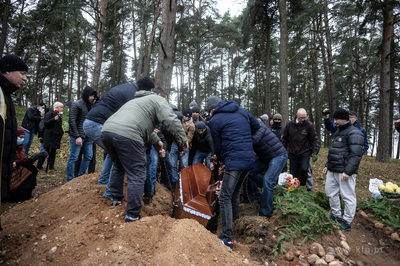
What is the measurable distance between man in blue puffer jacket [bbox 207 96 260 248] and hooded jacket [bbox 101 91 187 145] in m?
0.72

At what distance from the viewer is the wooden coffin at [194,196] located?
348 centimetres

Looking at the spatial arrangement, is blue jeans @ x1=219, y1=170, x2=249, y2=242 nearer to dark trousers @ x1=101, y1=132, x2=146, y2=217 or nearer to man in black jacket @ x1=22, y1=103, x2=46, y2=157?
dark trousers @ x1=101, y1=132, x2=146, y2=217

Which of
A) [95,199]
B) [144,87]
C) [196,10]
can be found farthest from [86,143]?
[196,10]

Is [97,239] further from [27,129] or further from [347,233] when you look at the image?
[27,129]

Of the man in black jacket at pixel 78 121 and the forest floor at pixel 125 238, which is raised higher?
the man in black jacket at pixel 78 121

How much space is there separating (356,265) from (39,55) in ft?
82.1

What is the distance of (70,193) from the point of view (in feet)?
12.5

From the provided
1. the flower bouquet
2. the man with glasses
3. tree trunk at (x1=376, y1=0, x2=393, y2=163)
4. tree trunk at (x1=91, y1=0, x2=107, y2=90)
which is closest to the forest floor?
the flower bouquet

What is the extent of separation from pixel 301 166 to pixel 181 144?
3161 millimetres

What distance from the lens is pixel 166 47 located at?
20.6 ft

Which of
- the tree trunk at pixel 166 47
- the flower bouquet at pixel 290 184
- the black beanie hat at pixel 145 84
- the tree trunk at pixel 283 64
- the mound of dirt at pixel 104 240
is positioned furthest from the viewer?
the tree trunk at pixel 283 64

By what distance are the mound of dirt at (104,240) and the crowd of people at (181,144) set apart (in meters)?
0.28

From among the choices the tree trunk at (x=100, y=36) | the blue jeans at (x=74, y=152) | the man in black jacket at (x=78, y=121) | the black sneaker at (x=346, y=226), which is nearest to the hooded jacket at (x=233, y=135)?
the black sneaker at (x=346, y=226)

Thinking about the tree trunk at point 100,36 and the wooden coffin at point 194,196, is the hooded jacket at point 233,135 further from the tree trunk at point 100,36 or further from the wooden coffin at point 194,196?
the tree trunk at point 100,36
